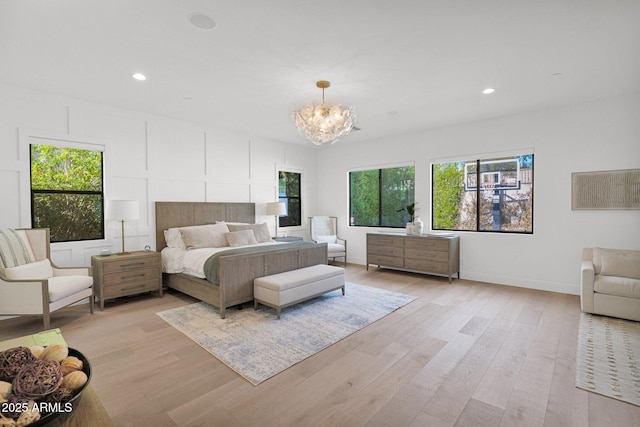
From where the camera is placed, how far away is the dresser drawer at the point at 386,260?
5818 millimetres

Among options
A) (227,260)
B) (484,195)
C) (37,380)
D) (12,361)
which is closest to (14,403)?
(37,380)

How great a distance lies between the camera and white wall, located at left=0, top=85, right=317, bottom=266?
3709 millimetres

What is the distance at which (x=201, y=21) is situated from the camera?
2.41m

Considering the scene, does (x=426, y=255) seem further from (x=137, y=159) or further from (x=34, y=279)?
(x=34, y=279)

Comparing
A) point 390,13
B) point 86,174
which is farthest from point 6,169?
point 390,13

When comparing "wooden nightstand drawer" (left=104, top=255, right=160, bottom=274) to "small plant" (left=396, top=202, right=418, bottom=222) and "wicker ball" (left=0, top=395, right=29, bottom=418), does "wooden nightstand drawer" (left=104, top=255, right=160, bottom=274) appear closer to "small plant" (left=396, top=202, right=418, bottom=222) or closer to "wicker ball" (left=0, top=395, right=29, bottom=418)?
"wicker ball" (left=0, top=395, right=29, bottom=418)

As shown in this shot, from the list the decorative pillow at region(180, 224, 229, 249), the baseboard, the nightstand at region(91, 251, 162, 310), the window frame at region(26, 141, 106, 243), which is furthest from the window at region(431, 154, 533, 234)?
the window frame at region(26, 141, 106, 243)

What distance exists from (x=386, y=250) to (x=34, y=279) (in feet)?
16.9

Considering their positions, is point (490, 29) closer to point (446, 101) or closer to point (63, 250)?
point (446, 101)

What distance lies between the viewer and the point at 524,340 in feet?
9.90

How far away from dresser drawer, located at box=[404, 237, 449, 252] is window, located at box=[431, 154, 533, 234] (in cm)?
60

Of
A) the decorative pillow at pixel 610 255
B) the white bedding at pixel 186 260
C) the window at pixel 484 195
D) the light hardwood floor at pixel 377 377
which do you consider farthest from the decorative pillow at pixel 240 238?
the decorative pillow at pixel 610 255

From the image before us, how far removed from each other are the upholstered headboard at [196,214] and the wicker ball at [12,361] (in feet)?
13.9

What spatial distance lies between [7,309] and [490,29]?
5276 millimetres
